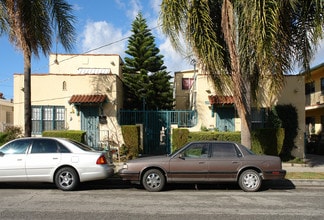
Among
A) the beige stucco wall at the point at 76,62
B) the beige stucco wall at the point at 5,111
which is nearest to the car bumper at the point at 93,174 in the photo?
the beige stucco wall at the point at 76,62

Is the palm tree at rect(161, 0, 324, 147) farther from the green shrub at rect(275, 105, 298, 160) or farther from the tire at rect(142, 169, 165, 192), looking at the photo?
the green shrub at rect(275, 105, 298, 160)

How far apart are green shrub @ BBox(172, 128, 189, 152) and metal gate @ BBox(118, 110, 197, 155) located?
1.88 meters

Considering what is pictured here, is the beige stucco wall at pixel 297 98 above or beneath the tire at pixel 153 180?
above

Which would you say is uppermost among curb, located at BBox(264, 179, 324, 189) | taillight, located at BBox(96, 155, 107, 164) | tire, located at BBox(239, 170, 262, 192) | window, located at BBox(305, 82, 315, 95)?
window, located at BBox(305, 82, 315, 95)

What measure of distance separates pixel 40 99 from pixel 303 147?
1293 centimetres

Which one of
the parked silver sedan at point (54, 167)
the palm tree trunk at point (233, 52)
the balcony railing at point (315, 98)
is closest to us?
the parked silver sedan at point (54, 167)

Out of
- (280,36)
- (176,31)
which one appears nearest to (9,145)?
(176,31)

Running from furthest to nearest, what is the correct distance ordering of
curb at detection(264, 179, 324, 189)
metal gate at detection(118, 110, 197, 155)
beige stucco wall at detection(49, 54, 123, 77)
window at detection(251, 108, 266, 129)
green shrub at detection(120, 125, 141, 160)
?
beige stucco wall at detection(49, 54, 123, 77) → metal gate at detection(118, 110, 197, 155) → window at detection(251, 108, 266, 129) → green shrub at detection(120, 125, 141, 160) → curb at detection(264, 179, 324, 189)

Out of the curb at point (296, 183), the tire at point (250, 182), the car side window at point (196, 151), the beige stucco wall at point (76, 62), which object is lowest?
the curb at point (296, 183)

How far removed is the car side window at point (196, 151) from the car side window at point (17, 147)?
4.49 metres

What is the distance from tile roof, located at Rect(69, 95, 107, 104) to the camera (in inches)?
653

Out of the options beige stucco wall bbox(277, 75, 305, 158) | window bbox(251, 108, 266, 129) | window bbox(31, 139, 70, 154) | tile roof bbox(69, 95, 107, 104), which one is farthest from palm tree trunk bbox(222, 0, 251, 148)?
tile roof bbox(69, 95, 107, 104)

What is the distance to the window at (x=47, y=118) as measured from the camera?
17.2 m

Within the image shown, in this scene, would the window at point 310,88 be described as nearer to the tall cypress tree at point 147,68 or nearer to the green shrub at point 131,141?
the tall cypress tree at point 147,68
